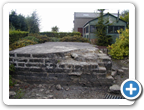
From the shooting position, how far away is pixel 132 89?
1.91 meters

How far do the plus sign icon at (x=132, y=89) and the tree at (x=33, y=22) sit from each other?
12.5m

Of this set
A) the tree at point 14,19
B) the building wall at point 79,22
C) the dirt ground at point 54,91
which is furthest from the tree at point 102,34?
the building wall at point 79,22

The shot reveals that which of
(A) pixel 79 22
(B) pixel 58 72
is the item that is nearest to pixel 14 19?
(B) pixel 58 72

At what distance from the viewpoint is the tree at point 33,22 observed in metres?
12.4

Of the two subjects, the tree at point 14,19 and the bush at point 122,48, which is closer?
the tree at point 14,19

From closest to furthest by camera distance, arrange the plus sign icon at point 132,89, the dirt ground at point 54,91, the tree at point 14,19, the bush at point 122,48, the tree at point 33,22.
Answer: the plus sign icon at point 132,89, the dirt ground at point 54,91, the tree at point 14,19, the bush at point 122,48, the tree at point 33,22

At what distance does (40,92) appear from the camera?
3.44 metres

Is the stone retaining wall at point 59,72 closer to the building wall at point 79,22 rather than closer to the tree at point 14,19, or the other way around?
the tree at point 14,19

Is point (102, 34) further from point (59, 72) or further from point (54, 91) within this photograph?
point (54, 91)

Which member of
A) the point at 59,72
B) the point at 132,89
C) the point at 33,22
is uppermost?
the point at 33,22

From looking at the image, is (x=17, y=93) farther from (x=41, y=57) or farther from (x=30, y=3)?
(x=30, y=3)

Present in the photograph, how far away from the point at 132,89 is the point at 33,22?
1282 centimetres

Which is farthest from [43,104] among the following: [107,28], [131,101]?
[107,28]

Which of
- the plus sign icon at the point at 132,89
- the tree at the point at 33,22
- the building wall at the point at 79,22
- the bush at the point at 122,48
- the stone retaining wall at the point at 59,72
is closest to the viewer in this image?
the plus sign icon at the point at 132,89
